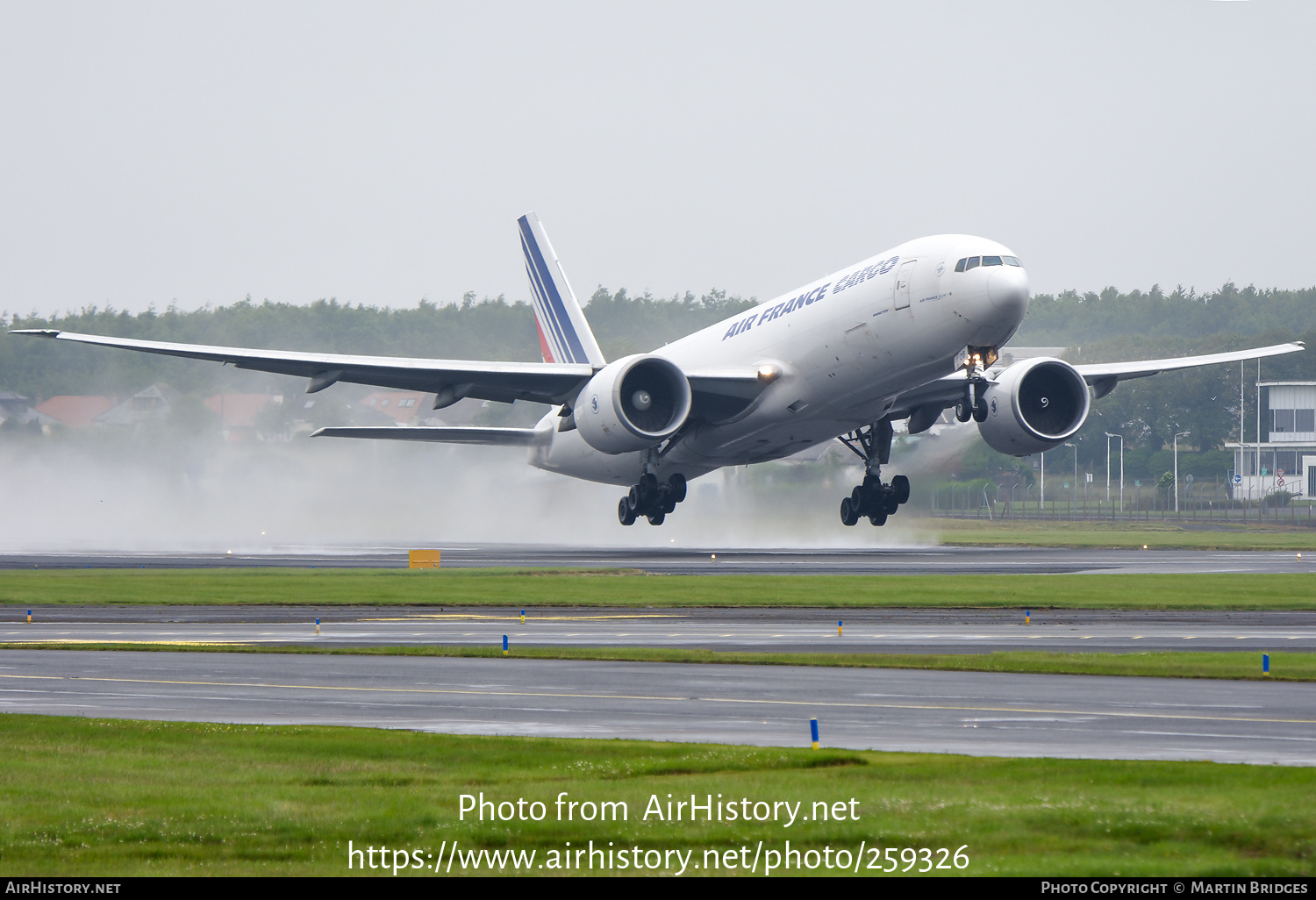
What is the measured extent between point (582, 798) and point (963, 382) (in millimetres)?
29979

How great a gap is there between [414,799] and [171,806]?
1.82 m

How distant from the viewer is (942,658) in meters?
21.7

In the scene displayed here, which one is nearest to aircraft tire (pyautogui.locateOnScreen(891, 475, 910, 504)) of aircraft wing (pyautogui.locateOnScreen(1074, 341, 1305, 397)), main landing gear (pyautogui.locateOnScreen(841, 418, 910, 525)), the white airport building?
main landing gear (pyautogui.locateOnScreen(841, 418, 910, 525))

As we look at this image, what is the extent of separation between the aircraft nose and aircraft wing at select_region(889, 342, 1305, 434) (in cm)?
312

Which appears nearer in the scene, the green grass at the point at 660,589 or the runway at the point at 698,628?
the runway at the point at 698,628

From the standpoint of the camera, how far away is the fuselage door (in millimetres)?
34250

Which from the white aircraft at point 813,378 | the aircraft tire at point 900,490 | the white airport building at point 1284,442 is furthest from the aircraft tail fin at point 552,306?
the white airport building at point 1284,442

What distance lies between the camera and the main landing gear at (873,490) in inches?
1727

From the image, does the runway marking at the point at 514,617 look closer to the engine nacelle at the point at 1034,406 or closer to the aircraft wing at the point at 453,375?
the aircraft wing at the point at 453,375

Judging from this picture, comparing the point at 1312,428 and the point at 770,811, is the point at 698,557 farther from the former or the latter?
the point at 1312,428

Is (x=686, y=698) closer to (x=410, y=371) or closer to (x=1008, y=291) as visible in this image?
(x=1008, y=291)

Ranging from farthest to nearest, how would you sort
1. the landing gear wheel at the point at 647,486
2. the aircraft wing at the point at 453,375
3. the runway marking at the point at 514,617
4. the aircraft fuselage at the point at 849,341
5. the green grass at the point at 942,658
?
the landing gear wheel at the point at 647,486
the aircraft wing at the point at 453,375
the aircraft fuselage at the point at 849,341
the runway marking at the point at 514,617
the green grass at the point at 942,658

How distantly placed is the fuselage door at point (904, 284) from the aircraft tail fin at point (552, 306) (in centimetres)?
1910

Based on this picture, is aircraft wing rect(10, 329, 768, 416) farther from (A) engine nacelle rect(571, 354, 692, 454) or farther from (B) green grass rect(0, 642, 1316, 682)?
(B) green grass rect(0, 642, 1316, 682)
